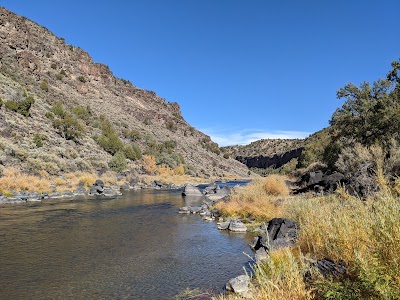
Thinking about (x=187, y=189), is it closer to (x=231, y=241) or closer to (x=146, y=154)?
(x=231, y=241)

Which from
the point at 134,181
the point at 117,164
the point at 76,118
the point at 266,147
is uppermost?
the point at 266,147

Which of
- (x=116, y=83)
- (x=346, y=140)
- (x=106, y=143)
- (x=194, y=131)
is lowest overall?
(x=346, y=140)

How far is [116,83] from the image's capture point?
100062 mm

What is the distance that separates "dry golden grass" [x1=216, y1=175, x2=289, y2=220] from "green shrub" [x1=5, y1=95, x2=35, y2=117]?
3769 centimetres

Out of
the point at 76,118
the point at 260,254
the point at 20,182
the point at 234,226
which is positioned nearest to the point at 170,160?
the point at 76,118

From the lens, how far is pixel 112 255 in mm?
11969

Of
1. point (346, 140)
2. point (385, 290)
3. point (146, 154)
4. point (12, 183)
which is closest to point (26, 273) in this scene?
point (385, 290)

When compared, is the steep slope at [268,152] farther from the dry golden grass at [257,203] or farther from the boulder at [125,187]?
the dry golden grass at [257,203]

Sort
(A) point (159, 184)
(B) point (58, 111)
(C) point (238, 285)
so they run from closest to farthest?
(C) point (238, 285) → (A) point (159, 184) → (B) point (58, 111)

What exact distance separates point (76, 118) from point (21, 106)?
12051 mm

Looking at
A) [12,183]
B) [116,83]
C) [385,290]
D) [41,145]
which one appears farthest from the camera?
[116,83]

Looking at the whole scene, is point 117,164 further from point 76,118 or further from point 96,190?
point 76,118

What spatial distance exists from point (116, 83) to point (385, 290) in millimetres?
103113

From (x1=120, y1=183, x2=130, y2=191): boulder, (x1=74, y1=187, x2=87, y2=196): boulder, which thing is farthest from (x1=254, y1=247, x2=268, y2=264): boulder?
(x1=120, y1=183, x2=130, y2=191): boulder
